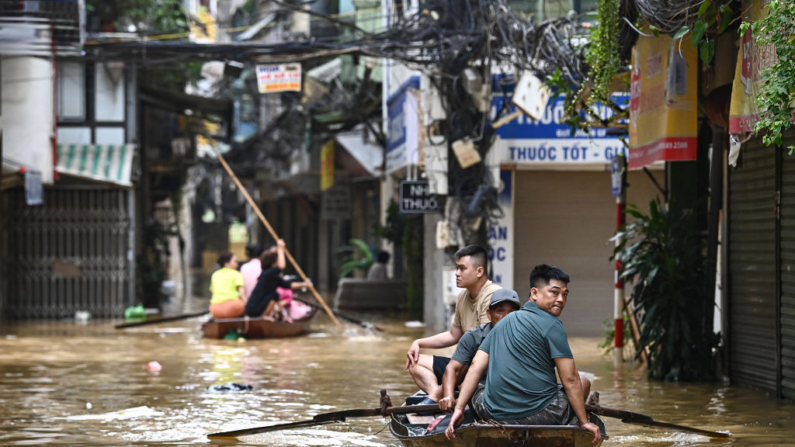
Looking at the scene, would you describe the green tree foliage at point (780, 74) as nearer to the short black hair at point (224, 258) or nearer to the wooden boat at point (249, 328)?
the wooden boat at point (249, 328)

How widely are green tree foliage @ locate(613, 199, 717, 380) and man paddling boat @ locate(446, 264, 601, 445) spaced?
545 centimetres

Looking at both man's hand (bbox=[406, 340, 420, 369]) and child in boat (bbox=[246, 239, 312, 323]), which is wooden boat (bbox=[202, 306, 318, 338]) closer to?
child in boat (bbox=[246, 239, 312, 323])

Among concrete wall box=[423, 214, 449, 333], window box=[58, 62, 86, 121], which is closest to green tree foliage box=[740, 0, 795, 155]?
concrete wall box=[423, 214, 449, 333]

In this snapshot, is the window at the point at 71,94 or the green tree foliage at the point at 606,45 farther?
the window at the point at 71,94

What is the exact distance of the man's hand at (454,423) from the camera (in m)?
7.07

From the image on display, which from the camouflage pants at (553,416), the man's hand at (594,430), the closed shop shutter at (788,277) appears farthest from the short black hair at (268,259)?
the man's hand at (594,430)

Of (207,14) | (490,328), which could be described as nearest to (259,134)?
(207,14)

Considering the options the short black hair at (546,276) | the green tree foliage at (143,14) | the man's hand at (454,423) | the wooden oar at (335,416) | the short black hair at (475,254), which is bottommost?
the wooden oar at (335,416)

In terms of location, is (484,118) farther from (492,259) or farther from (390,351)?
(390,351)

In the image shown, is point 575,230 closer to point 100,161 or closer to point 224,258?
point 224,258

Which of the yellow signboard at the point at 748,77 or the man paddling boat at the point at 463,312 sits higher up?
the yellow signboard at the point at 748,77

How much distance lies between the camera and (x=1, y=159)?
64.8ft

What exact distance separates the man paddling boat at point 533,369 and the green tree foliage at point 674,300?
17.9 ft

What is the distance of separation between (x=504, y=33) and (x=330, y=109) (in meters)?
12.8
